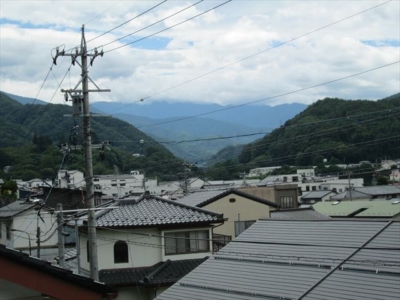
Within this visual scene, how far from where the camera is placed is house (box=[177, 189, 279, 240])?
110 feet

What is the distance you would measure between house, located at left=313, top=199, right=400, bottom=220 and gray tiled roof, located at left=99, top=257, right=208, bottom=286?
689 inches

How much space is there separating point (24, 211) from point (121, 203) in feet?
45.0

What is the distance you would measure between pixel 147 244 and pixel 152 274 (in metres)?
1.69

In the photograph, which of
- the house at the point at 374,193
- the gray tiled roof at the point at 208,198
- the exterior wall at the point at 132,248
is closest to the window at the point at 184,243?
the exterior wall at the point at 132,248

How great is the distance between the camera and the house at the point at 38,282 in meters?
6.75

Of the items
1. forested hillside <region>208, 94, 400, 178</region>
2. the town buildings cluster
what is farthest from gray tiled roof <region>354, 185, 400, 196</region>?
the town buildings cluster

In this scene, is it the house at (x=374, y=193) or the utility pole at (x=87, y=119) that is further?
the house at (x=374, y=193)

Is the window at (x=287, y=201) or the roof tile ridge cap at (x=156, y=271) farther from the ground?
the window at (x=287, y=201)

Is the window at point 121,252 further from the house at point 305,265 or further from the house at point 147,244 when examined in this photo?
the house at point 305,265

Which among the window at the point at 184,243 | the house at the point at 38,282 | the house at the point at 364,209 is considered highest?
the house at the point at 38,282

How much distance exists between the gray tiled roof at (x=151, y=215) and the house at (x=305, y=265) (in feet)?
19.6

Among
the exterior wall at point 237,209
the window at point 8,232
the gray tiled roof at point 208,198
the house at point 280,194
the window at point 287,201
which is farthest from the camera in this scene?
the window at point 287,201

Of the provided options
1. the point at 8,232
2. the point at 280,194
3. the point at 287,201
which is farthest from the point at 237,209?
the point at 8,232

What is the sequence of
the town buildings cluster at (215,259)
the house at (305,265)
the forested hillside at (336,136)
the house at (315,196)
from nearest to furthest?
the town buildings cluster at (215,259), the house at (305,265), the house at (315,196), the forested hillside at (336,136)
